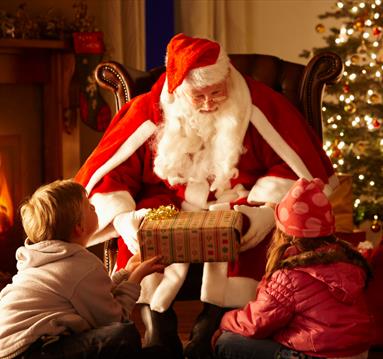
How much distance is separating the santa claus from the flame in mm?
1518

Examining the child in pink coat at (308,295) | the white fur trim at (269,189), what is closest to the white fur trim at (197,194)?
the white fur trim at (269,189)

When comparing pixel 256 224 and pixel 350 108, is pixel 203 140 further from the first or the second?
pixel 350 108

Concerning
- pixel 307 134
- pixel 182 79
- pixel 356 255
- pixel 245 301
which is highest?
pixel 182 79

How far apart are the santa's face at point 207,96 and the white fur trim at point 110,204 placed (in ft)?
1.49

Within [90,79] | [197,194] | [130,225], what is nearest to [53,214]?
[130,225]

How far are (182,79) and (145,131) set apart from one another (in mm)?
284

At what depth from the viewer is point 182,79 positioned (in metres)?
3.58

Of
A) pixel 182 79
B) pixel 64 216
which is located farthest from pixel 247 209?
pixel 64 216

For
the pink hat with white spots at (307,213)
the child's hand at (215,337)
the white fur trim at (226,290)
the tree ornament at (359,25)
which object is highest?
the tree ornament at (359,25)

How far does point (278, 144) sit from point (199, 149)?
325mm

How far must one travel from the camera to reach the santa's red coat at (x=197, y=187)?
11.8ft

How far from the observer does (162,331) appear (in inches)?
132

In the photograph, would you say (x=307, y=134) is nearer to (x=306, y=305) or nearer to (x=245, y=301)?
(x=245, y=301)

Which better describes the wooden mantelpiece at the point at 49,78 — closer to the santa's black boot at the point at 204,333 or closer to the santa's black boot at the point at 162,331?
the santa's black boot at the point at 162,331
